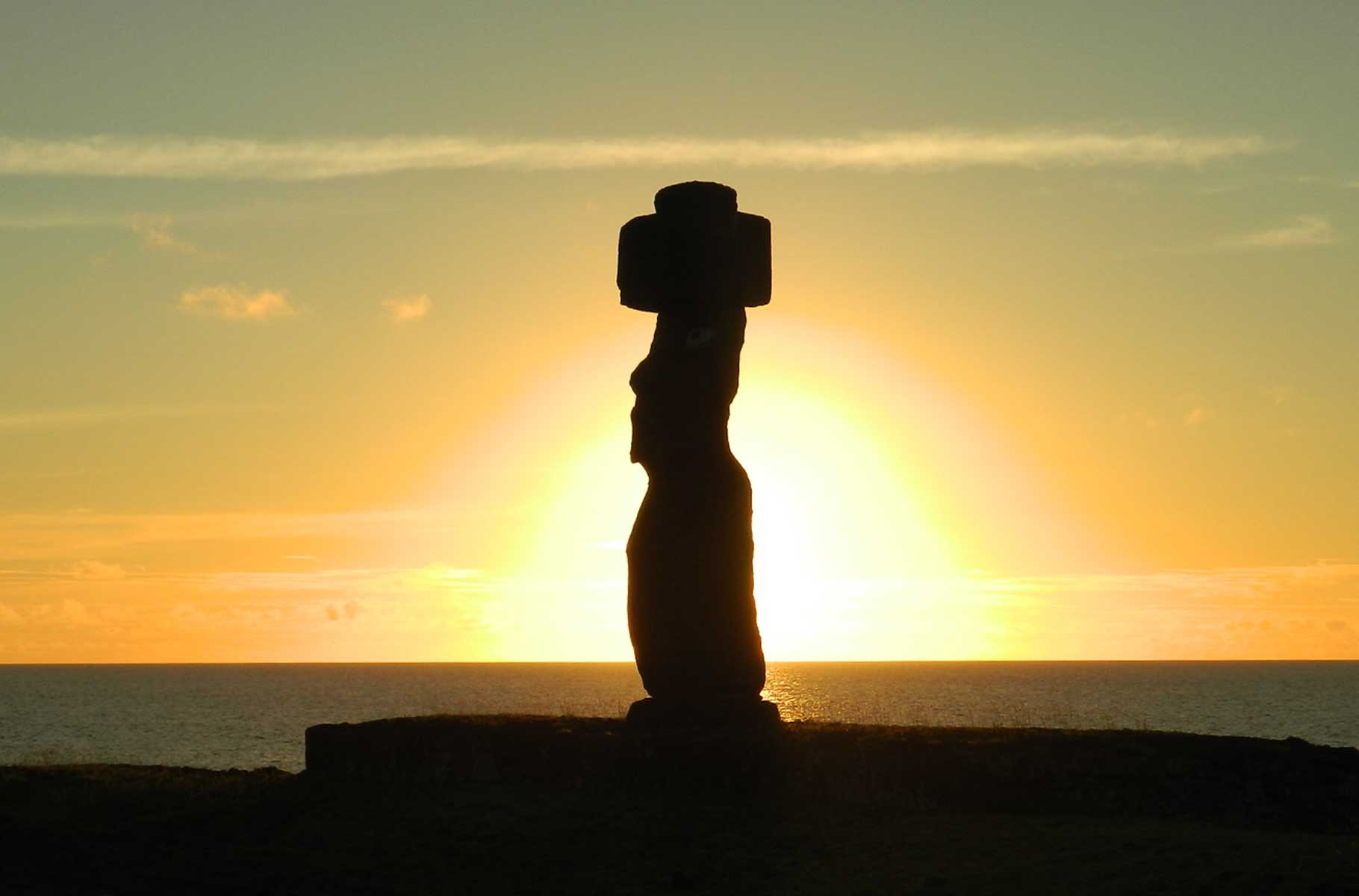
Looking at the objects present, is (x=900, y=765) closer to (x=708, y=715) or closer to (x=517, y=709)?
(x=708, y=715)

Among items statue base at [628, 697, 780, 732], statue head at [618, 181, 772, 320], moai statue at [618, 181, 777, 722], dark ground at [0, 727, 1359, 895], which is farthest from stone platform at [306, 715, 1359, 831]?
statue head at [618, 181, 772, 320]

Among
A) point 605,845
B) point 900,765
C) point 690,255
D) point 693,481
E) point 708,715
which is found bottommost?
point 605,845

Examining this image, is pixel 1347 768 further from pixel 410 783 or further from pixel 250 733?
pixel 250 733

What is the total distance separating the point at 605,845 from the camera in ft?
54.9

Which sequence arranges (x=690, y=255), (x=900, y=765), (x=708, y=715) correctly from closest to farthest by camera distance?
A: (x=900, y=765), (x=708, y=715), (x=690, y=255)

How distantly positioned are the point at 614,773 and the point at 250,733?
172 feet

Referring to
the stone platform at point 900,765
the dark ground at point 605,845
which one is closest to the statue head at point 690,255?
the stone platform at point 900,765

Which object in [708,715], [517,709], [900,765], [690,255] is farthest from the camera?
[517,709]

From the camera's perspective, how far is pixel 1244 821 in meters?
16.5

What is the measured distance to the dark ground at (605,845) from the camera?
14.6 meters

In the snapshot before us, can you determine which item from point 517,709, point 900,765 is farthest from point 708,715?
point 517,709

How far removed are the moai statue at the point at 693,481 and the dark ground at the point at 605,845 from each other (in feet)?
5.44

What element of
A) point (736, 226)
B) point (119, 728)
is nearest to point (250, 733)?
point (119, 728)

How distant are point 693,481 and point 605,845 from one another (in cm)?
473
